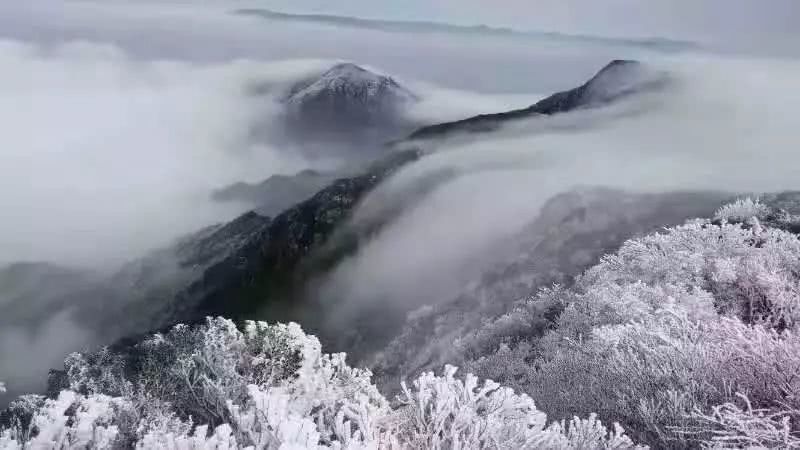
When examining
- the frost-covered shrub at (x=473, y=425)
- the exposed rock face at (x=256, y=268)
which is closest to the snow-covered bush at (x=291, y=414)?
the frost-covered shrub at (x=473, y=425)

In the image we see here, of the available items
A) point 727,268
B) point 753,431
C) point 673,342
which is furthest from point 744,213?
point 753,431

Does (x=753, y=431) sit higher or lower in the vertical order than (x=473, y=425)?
higher

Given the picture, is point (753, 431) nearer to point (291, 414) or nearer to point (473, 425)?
point (473, 425)

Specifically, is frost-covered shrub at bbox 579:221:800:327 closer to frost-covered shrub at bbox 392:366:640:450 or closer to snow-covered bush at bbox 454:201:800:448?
snow-covered bush at bbox 454:201:800:448

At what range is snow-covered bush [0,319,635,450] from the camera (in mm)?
7391

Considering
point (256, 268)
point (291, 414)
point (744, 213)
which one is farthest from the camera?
point (256, 268)

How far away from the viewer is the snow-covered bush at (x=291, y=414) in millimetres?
7391

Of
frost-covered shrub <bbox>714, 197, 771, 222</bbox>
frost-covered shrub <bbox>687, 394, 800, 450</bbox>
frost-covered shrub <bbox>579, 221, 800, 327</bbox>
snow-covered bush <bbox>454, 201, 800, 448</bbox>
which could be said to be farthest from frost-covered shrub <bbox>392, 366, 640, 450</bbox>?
frost-covered shrub <bbox>714, 197, 771, 222</bbox>

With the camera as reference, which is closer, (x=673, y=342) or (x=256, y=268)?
(x=673, y=342)

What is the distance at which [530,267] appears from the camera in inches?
2399

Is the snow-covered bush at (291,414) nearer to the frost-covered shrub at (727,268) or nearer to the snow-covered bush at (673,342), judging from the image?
the snow-covered bush at (673,342)

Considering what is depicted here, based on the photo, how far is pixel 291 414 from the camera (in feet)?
28.3

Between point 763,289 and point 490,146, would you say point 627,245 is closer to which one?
point 763,289

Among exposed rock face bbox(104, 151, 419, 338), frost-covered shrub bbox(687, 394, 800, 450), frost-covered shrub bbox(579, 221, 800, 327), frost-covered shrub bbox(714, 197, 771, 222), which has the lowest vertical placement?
exposed rock face bbox(104, 151, 419, 338)
